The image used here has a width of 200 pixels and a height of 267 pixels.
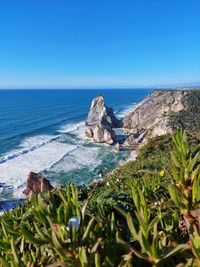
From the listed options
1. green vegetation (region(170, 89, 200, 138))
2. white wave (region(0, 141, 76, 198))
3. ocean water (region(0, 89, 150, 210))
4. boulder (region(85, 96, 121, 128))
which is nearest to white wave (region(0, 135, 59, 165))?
ocean water (region(0, 89, 150, 210))

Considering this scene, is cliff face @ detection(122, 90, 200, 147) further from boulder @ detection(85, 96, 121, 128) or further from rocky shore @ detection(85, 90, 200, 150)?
boulder @ detection(85, 96, 121, 128)

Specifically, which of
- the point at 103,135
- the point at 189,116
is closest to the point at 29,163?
the point at 103,135

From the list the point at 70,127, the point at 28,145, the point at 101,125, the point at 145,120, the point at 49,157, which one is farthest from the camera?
the point at 70,127

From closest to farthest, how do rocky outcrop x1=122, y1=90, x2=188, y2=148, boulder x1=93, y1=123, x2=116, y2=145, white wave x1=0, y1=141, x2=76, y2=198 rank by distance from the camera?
white wave x1=0, y1=141, x2=76, y2=198 → boulder x1=93, y1=123, x2=116, y2=145 → rocky outcrop x1=122, y1=90, x2=188, y2=148

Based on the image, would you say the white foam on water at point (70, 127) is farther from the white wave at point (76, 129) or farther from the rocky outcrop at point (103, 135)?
the rocky outcrop at point (103, 135)

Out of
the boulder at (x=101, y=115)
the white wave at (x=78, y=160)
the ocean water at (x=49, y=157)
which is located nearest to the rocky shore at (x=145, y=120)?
the boulder at (x=101, y=115)

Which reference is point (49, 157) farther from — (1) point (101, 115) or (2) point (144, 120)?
(2) point (144, 120)

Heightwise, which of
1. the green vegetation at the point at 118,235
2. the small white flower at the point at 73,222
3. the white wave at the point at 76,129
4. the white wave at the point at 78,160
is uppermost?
the small white flower at the point at 73,222
